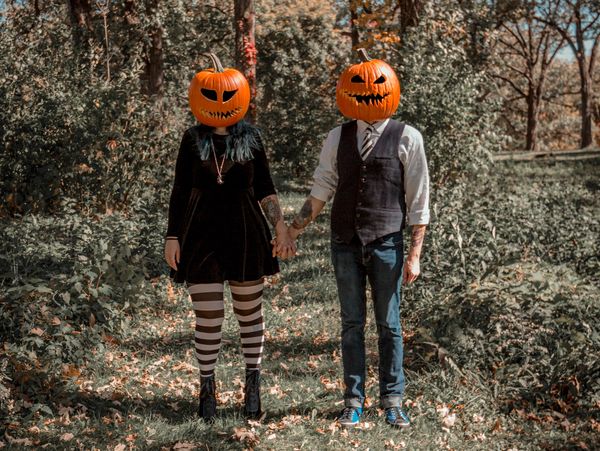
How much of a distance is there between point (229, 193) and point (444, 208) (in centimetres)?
365

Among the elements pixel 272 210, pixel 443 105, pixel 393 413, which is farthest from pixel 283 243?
pixel 443 105

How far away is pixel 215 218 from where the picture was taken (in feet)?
14.2

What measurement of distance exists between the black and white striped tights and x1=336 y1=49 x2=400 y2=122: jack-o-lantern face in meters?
1.20

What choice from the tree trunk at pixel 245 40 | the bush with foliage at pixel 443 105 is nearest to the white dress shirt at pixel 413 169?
the bush with foliage at pixel 443 105

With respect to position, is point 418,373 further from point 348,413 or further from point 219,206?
point 219,206

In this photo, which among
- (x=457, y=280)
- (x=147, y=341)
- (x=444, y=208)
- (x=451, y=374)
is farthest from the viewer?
(x=444, y=208)

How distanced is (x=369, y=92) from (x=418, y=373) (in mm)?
2253

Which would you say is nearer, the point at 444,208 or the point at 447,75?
the point at 444,208

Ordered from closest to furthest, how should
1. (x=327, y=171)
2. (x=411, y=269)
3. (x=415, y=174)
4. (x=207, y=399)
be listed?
(x=415, y=174)
(x=411, y=269)
(x=327, y=171)
(x=207, y=399)

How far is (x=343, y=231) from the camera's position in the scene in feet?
13.8

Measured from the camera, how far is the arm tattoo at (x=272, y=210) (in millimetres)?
4402

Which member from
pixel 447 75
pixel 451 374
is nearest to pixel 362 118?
pixel 451 374

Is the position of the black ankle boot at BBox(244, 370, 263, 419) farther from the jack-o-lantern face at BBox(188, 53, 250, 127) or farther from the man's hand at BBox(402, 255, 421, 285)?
the jack-o-lantern face at BBox(188, 53, 250, 127)

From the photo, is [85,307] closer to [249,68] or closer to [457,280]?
[457,280]
